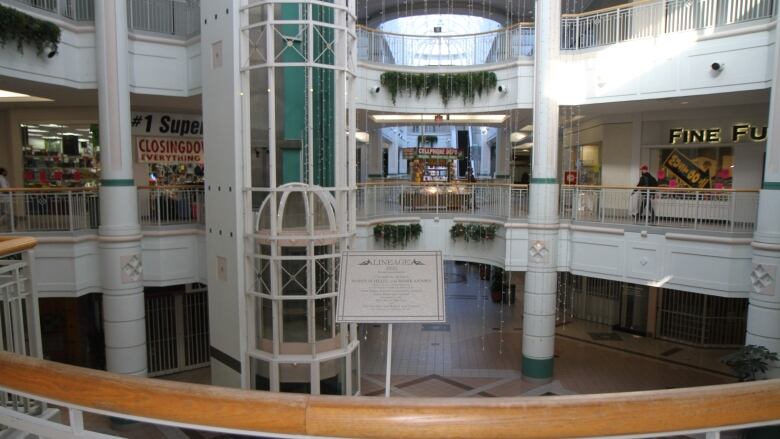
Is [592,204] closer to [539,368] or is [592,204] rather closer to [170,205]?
[539,368]

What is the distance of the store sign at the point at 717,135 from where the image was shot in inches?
564

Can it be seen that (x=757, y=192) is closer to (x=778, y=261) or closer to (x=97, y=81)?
(x=778, y=261)

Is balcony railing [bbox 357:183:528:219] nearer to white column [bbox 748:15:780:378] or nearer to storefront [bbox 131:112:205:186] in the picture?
storefront [bbox 131:112:205:186]

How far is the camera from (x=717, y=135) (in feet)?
49.4

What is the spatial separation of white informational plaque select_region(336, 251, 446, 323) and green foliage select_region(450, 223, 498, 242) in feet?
33.6

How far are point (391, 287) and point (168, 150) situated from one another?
13.5m

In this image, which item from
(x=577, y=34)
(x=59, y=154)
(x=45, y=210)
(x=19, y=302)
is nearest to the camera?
(x=19, y=302)

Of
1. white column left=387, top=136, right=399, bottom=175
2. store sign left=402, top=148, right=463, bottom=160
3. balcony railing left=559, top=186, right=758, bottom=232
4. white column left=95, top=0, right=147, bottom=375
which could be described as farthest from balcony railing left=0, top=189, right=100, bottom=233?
white column left=387, top=136, right=399, bottom=175

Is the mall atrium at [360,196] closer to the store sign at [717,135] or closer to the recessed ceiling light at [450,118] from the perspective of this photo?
the store sign at [717,135]

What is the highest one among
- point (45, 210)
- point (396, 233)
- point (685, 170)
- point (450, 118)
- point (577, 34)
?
point (577, 34)

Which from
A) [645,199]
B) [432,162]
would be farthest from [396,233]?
[645,199]

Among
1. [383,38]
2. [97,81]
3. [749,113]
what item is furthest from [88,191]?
→ [749,113]

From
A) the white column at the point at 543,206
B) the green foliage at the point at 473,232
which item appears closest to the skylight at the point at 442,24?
the white column at the point at 543,206

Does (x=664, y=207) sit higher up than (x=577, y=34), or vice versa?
(x=577, y=34)
